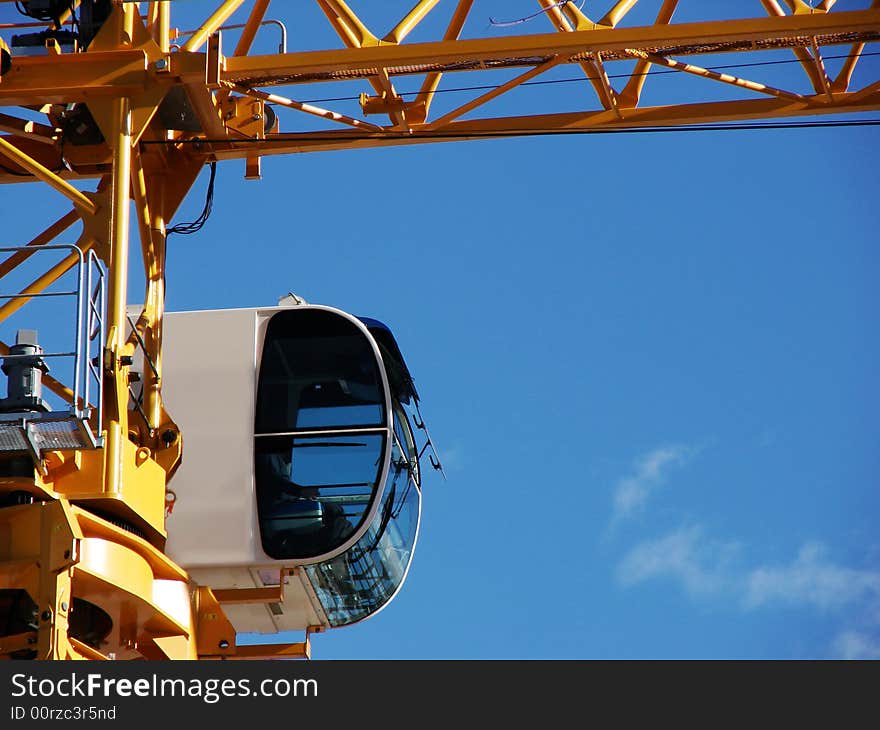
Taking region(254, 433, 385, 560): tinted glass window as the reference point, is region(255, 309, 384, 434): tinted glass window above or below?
above

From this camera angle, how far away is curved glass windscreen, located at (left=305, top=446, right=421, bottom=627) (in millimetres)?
18047

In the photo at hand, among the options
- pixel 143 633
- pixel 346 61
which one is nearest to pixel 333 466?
pixel 143 633

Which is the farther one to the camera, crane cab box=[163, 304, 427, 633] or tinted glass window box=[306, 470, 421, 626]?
tinted glass window box=[306, 470, 421, 626]

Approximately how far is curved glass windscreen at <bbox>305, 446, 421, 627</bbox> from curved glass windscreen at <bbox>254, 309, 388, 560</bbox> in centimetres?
30

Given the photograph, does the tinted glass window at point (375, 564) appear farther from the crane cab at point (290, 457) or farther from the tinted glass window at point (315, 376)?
the tinted glass window at point (315, 376)

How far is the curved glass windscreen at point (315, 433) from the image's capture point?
17.7m

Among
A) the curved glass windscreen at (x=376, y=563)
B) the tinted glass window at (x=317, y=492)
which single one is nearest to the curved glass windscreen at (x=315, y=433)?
the tinted glass window at (x=317, y=492)

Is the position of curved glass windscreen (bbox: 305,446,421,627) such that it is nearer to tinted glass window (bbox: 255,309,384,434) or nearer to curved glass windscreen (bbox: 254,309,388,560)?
curved glass windscreen (bbox: 254,309,388,560)

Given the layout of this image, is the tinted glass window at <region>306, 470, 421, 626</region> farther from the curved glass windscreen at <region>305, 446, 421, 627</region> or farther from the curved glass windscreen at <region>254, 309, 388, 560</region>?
the curved glass windscreen at <region>254, 309, 388, 560</region>

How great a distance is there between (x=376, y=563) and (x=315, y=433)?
5.15 feet

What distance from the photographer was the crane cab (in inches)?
698

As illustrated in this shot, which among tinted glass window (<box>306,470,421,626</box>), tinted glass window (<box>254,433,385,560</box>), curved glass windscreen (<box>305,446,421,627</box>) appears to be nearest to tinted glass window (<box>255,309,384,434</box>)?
tinted glass window (<box>254,433,385,560</box>)

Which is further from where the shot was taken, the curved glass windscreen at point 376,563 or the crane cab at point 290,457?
the curved glass windscreen at point 376,563

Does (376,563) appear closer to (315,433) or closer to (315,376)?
(315,433)
